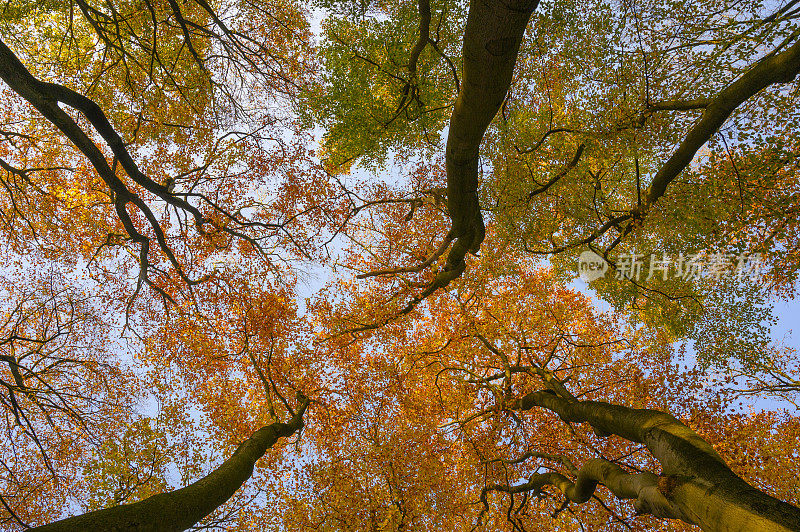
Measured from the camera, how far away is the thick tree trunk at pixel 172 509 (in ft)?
11.3

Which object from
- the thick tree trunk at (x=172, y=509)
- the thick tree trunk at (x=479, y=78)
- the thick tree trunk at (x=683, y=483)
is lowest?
the thick tree trunk at (x=683, y=483)

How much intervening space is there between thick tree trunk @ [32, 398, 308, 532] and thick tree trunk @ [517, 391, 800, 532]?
596 cm

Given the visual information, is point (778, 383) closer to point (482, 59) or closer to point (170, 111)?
point (482, 59)

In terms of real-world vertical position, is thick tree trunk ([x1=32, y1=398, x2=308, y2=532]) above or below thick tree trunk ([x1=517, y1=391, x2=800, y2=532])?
above

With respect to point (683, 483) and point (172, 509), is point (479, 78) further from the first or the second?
point (172, 509)

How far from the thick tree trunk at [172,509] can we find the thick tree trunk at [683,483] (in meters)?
5.96

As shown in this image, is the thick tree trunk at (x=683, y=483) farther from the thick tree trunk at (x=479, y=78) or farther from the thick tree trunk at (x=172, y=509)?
the thick tree trunk at (x=172, y=509)

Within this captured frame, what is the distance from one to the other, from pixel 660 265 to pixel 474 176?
7750mm

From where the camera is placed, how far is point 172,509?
4.26 metres

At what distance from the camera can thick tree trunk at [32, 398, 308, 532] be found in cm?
345

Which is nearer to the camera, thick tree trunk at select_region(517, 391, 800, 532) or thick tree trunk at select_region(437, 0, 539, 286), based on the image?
thick tree trunk at select_region(517, 391, 800, 532)

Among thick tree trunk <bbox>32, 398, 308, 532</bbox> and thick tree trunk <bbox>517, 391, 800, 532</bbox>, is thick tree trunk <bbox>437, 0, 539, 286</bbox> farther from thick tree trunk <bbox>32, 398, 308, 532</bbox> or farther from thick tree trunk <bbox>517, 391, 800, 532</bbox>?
thick tree trunk <bbox>32, 398, 308, 532</bbox>

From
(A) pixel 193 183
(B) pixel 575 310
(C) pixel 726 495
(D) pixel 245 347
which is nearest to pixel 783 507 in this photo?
(C) pixel 726 495

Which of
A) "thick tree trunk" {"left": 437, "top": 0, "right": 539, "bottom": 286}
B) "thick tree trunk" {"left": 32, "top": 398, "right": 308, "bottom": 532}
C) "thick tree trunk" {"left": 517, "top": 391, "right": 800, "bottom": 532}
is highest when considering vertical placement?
"thick tree trunk" {"left": 437, "top": 0, "right": 539, "bottom": 286}
